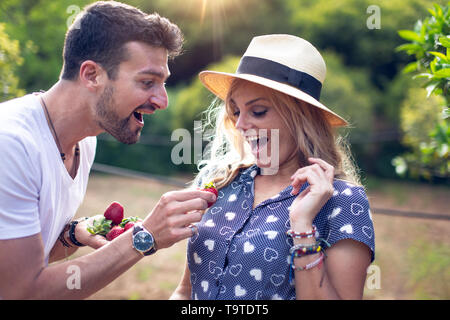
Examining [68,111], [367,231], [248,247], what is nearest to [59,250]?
[68,111]

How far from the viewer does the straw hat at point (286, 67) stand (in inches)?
89.4

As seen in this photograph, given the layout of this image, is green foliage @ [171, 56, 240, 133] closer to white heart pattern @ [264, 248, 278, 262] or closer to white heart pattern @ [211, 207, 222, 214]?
white heart pattern @ [211, 207, 222, 214]

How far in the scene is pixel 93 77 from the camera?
92.7 inches

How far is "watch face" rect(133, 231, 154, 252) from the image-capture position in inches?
79.0

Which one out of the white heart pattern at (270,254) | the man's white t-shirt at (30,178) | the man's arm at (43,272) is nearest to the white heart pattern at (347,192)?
the white heart pattern at (270,254)

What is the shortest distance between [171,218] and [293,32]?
14.6 m

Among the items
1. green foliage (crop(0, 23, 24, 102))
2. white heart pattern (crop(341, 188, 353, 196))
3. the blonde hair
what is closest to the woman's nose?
the blonde hair

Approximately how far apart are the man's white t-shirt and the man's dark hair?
1.05 ft

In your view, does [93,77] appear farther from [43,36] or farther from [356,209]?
[43,36]

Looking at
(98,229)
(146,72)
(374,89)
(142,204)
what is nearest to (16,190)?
(98,229)
